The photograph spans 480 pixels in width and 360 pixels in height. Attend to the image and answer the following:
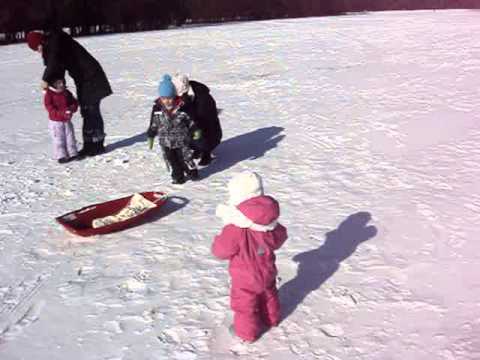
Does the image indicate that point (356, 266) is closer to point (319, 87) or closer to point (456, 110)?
point (456, 110)

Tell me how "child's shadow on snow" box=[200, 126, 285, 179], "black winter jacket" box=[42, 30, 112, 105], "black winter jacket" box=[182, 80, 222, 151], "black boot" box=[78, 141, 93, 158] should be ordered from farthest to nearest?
1. "black boot" box=[78, 141, 93, 158]
2. "child's shadow on snow" box=[200, 126, 285, 179]
3. "black winter jacket" box=[42, 30, 112, 105]
4. "black winter jacket" box=[182, 80, 222, 151]

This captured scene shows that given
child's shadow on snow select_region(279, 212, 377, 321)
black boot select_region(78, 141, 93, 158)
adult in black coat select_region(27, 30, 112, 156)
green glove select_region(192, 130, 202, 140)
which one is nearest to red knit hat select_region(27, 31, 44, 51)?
adult in black coat select_region(27, 30, 112, 156)

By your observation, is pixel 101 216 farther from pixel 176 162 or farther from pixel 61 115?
pixel 61 115

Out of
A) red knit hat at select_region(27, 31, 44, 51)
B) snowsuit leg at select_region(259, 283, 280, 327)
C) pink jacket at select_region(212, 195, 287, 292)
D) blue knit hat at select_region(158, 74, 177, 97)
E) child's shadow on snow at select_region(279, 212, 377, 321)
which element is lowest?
child's shadow on snow at select_region(279, 212, 377, 321)

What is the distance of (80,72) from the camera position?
7.05 metres

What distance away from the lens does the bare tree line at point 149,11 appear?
39.8 meters

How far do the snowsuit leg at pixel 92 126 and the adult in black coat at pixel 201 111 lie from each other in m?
1.54

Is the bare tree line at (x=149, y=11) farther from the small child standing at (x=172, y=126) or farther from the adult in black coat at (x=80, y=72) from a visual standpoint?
the small child standing at (x=172, y=126)

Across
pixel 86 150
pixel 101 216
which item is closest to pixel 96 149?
pixel 86 150

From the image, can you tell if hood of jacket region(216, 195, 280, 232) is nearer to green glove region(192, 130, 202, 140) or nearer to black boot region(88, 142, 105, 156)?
green glove region(192, 130, 202, 140)

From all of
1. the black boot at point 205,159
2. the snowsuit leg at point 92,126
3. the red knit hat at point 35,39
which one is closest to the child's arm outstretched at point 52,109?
the snowsuit leg at point 92,126

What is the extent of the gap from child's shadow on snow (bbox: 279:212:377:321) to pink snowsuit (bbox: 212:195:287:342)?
1.63ft

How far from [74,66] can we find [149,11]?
145 ft

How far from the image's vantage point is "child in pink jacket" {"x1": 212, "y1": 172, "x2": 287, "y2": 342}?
122 inches
